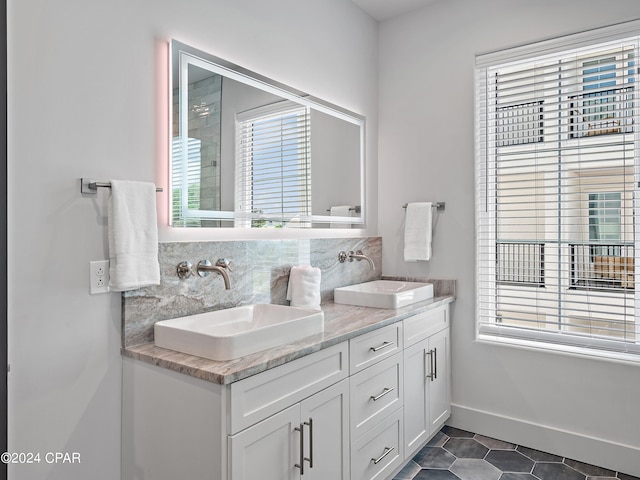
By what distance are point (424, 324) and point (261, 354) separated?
1.26 meters

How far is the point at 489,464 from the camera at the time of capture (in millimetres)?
2350

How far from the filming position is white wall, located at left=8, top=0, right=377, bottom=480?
4.51 ft

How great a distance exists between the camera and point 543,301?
2604mm

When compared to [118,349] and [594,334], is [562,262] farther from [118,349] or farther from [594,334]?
[118,349]

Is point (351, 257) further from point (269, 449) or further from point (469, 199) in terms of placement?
point (269, 449)

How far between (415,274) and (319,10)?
5.72ft

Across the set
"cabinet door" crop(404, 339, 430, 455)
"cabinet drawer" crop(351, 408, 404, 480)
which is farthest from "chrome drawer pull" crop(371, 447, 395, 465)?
"cabinet door" crop(404, 339, 430, 455)

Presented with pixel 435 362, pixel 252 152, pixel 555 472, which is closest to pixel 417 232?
pixel 435 362

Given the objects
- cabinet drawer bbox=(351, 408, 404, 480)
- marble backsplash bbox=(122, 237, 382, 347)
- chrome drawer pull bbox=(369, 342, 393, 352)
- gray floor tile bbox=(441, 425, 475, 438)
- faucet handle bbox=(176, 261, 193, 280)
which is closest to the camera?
marble backsplash bbox=(122, 237, 382, 347)

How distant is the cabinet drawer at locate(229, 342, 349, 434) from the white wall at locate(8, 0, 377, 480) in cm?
57

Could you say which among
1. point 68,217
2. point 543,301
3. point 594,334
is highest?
point 68,217

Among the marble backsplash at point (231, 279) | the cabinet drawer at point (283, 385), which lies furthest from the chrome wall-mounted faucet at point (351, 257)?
the cabinet drawer at point (283, 385)

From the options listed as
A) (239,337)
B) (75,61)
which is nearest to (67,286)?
(239,337)

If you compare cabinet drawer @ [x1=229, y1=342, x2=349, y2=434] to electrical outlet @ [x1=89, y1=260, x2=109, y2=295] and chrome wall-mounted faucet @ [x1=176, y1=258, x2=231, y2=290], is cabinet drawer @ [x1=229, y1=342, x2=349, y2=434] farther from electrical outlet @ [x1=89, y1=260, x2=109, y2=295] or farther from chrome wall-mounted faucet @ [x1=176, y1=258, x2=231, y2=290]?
electrical outlet @ [x1=89, y1=260, x2=109, y2=295]
